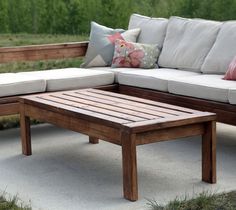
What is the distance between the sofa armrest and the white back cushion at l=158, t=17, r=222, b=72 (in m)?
0.90

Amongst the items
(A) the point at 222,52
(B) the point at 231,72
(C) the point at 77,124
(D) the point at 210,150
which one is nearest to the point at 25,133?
(C) the point at 77,124

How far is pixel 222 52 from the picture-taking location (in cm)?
482

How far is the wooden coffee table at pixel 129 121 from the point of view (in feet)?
10.7

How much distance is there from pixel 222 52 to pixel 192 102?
2.09ft

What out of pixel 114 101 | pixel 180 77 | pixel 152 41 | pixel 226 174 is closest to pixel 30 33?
pixel 152 41

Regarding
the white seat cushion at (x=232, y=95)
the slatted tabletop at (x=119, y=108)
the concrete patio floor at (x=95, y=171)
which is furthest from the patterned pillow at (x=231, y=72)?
the slatted tabletop at (x=119, y=108)

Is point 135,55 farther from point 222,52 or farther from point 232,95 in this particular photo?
point 232,95

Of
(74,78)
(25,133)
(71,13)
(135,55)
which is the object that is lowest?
(25,133)

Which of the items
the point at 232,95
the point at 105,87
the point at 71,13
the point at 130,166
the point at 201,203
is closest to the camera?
the point at 201,203

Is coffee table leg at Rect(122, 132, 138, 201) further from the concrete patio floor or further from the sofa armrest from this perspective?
the sofa armrest

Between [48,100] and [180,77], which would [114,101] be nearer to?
[48,100]

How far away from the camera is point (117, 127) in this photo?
3303mm

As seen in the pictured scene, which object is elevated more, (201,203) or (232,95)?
(232,95)

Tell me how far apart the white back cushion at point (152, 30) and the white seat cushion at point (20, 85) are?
4.42ft
